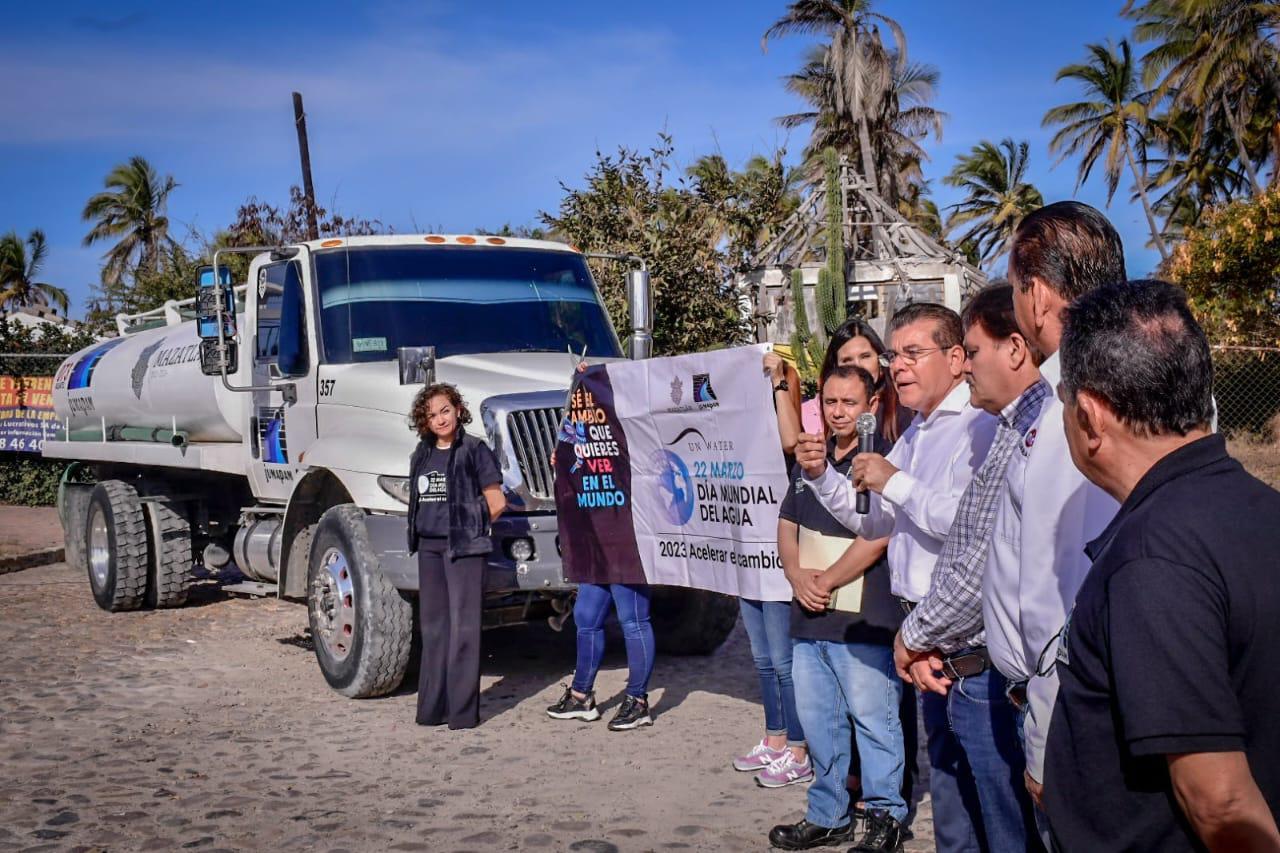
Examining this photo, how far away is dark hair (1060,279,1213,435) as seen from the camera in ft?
6.88

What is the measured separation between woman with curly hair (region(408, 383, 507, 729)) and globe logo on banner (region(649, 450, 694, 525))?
95 centimetres

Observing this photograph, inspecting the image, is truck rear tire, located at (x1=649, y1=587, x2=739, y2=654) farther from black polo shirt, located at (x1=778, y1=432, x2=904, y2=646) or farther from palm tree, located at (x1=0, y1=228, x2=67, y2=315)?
palm tree, located at (x1=0, y1=228, x2=67, y2=315)

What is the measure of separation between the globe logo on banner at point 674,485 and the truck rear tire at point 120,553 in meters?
6.56

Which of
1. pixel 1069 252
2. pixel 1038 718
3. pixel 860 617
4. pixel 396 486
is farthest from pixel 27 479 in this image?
pixel 1038 718

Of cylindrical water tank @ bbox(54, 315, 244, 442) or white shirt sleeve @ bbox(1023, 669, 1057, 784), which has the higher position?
cylindrical water tank @ bbox(54, 315, 244, 442)

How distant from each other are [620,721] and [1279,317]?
19983mm

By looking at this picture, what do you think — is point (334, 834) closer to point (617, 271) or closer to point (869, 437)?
point (869, 437)

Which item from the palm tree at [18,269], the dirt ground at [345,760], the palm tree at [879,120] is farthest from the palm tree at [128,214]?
the dirt ground at [345,760]

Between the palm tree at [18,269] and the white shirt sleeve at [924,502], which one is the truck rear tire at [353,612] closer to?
the white shirt sleeve at [924,502]

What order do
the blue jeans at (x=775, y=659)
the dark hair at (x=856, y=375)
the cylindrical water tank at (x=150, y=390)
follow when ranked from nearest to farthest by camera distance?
the dark hair at (x=856, y=375), the blue jeans at (x=775, y=659), the cylindrical water tank at (x=150, y=390)

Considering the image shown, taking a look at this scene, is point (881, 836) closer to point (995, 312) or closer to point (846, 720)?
point (846, 720)

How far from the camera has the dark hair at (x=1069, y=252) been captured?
2.96 metres

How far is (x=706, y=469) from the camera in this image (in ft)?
21.9

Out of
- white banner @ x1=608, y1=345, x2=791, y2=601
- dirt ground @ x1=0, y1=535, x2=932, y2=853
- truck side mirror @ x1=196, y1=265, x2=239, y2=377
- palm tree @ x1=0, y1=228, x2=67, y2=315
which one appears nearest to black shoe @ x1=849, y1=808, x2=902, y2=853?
dirt ground @ x1=0, y1=535, x2=932, y2=853
